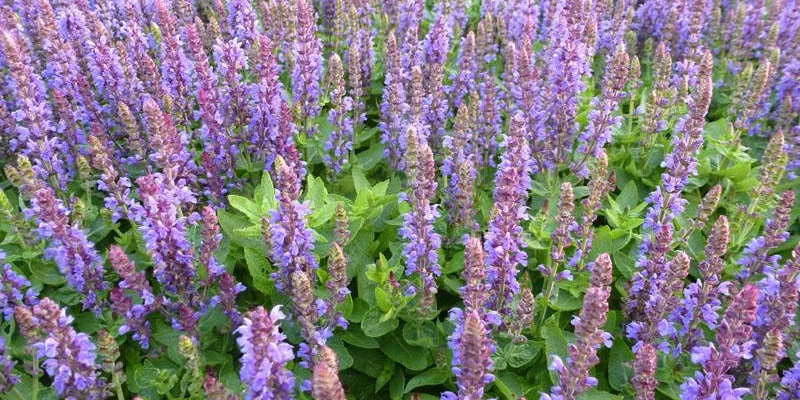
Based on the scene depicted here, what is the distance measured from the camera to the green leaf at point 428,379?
15.1 feet

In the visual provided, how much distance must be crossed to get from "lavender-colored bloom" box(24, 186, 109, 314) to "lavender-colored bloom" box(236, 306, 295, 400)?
1843 millimetres

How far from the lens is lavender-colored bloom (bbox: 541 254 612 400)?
3352 mm

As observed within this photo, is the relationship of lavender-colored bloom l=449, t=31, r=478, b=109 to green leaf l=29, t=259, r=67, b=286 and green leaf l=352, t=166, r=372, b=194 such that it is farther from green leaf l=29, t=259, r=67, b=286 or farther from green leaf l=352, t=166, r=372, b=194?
green leaf l=29, t=259, r=67, b=286

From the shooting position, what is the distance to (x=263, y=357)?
3.21 m

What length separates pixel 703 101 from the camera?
5301mm

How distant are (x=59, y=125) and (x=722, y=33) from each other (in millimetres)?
7989

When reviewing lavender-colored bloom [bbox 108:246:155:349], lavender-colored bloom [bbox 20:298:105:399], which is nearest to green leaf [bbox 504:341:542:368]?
lavender-colored bloom [bbox 108:246:155:349]

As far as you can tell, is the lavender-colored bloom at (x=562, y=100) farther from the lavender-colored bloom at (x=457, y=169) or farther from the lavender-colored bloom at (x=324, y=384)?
the lavender-colored bloom at (x=324, y=384)

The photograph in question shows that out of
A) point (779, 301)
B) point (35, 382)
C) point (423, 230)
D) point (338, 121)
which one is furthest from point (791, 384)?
point (35, 382)

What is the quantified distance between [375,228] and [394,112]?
1157mm

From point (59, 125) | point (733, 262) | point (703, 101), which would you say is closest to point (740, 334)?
point (733, 262)

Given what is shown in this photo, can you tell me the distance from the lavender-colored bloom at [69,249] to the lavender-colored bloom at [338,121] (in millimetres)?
2324

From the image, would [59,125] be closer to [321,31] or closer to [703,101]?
[321,31]

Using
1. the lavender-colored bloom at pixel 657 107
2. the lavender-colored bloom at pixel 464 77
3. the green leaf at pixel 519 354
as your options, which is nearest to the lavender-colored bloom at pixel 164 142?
the green leaf at pixel 519 354
